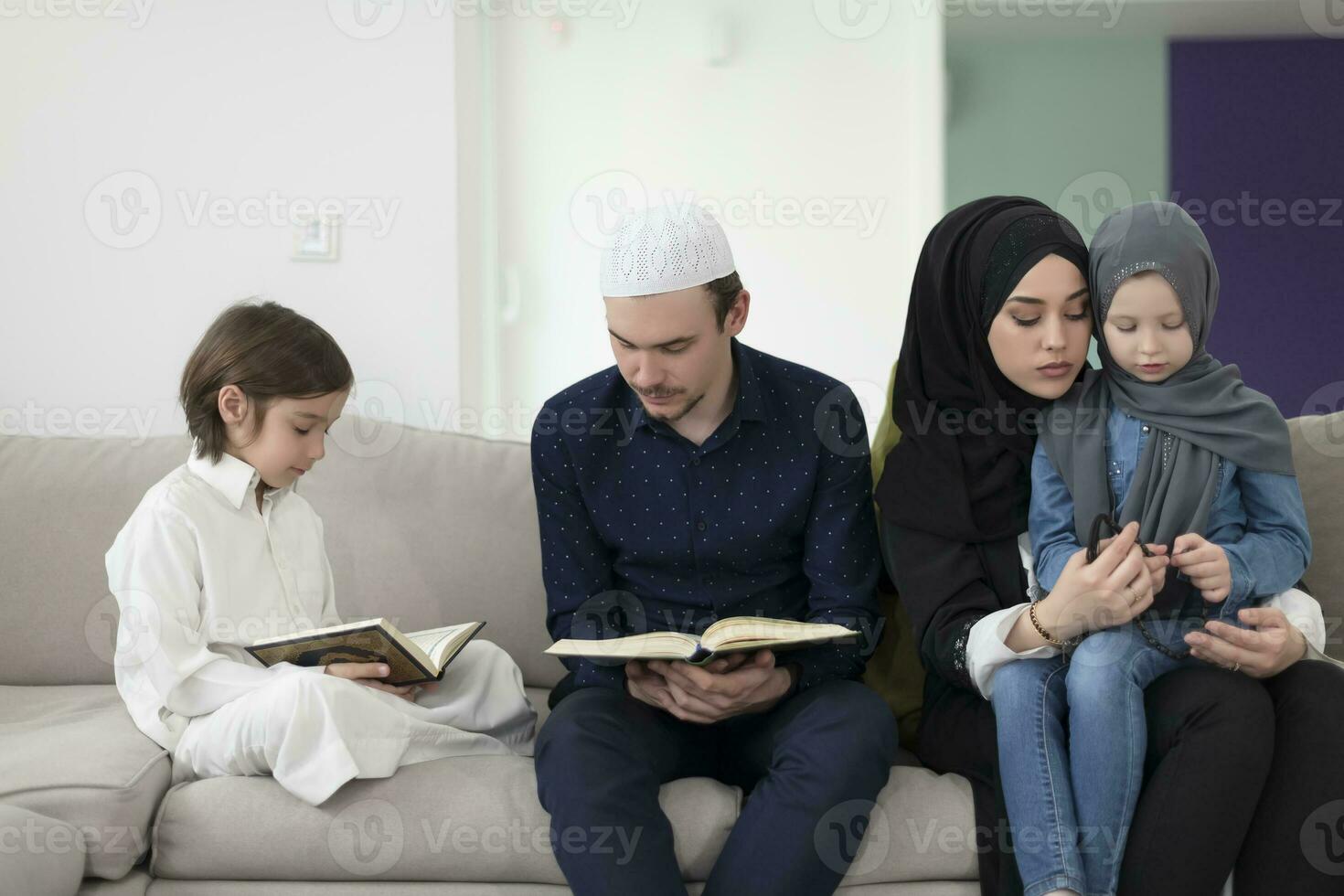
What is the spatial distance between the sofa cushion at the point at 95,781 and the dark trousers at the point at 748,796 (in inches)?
21.4

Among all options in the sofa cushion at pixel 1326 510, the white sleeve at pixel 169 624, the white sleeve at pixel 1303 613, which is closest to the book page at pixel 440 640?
the white sleeve at pixel 169 624

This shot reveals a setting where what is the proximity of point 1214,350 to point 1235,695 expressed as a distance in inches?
123

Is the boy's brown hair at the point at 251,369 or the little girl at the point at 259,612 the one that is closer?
the little girl at the point at 259,612

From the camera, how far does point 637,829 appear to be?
60.1 inches

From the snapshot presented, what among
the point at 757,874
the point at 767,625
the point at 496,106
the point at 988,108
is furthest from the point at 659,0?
the point at 757,874

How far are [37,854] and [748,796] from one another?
90 cm

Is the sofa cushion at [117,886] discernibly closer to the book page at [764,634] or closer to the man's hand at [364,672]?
the man's hand at [364,672]

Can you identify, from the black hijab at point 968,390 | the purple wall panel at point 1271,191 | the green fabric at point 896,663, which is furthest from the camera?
the purple wall panel at point 1271,191

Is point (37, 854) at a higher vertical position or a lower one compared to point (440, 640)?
lower

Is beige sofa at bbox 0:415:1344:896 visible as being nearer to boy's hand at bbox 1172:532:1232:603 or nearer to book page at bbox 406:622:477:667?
book page at bbox 406:622:477:667

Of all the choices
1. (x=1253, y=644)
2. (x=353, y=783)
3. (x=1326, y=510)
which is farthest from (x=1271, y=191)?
(x=353, y=783)

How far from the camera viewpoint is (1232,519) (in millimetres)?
1741

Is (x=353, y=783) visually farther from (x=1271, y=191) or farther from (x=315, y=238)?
(x=1271, y=191)

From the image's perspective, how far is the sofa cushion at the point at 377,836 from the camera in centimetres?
162
